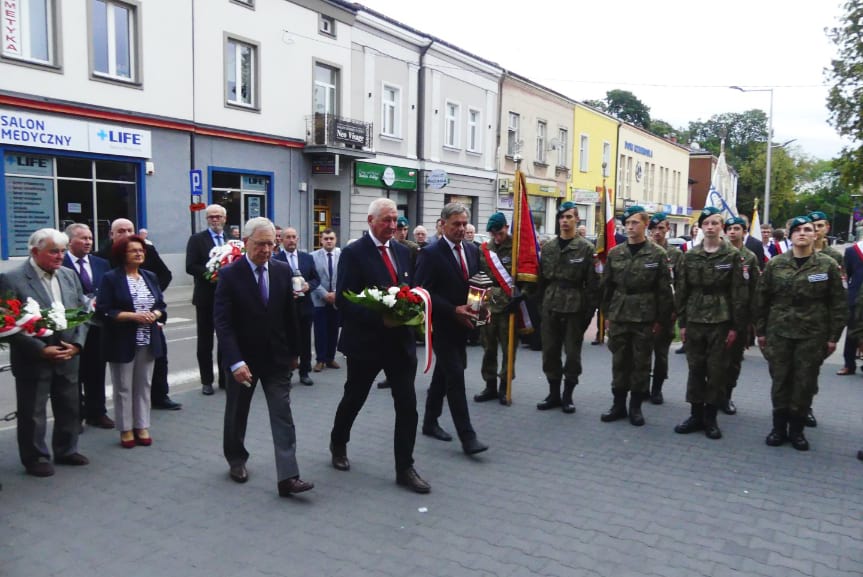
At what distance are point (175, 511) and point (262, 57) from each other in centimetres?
1824

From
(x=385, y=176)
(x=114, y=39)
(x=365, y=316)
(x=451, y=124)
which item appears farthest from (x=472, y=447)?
(x=451, y=124)

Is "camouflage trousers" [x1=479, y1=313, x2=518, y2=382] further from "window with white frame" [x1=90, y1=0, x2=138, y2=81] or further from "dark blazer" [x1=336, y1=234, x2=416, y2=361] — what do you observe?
"window with white frame" [x1=90, y1=0, x2=138, y2=81]

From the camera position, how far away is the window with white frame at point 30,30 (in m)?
14.8

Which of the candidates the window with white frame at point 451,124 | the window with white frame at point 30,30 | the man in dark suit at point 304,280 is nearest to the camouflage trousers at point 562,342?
the man in dark suit at point 304,280

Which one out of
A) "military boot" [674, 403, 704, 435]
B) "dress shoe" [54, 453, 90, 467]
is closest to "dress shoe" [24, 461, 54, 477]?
"dress shoe" [54, 453, 90, 467]

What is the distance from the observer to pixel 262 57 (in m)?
20.6

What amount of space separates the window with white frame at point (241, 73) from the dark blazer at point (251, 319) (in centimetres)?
1634

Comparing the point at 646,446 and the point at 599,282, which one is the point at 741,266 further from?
the point at 646,446

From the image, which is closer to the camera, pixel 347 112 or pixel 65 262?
pixel 65 262

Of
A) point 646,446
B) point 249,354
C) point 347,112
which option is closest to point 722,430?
point 646,446

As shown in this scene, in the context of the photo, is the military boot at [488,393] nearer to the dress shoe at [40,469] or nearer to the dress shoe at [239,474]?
the dress shoe at [239,474]

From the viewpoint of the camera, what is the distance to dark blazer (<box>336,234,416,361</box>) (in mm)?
5094

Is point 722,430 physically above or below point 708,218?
below

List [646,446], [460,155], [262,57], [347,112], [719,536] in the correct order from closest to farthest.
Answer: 1. [719,536]
2. [646,446]
3. [262,57]
4. [347,112]
5. [460,155]
